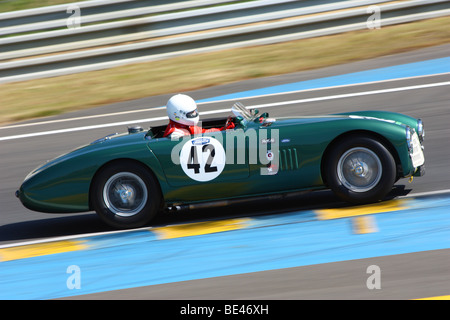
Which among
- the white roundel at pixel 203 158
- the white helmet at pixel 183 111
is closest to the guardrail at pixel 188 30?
the white helmet at pixel 183 111

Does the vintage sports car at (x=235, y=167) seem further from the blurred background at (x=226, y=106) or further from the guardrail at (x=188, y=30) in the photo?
the guardrail at (x=188, y=30)

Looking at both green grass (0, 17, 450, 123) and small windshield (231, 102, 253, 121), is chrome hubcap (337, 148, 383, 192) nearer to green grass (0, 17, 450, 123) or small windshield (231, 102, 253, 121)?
small windshield (231, 102, 253, 121)

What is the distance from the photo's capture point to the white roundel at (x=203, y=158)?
6.08 meters

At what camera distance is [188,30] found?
42.8 feet

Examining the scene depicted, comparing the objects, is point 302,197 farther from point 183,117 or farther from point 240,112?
point 183,117

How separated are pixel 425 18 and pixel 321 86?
356cm

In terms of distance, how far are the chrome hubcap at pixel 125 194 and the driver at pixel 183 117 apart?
22.2 inches

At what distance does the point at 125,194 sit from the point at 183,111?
984 mm

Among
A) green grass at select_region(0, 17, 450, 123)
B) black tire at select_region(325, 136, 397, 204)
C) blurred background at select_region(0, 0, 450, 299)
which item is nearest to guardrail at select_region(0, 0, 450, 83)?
blurred background at select_region(0, 0, 450, 299)

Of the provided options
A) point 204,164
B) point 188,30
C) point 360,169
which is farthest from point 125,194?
point 188,30

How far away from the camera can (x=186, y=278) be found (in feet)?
16.7

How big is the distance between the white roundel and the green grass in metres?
5.79

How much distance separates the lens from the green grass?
39.1 ft

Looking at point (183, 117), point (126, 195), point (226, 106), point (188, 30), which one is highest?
point (188, 30)
